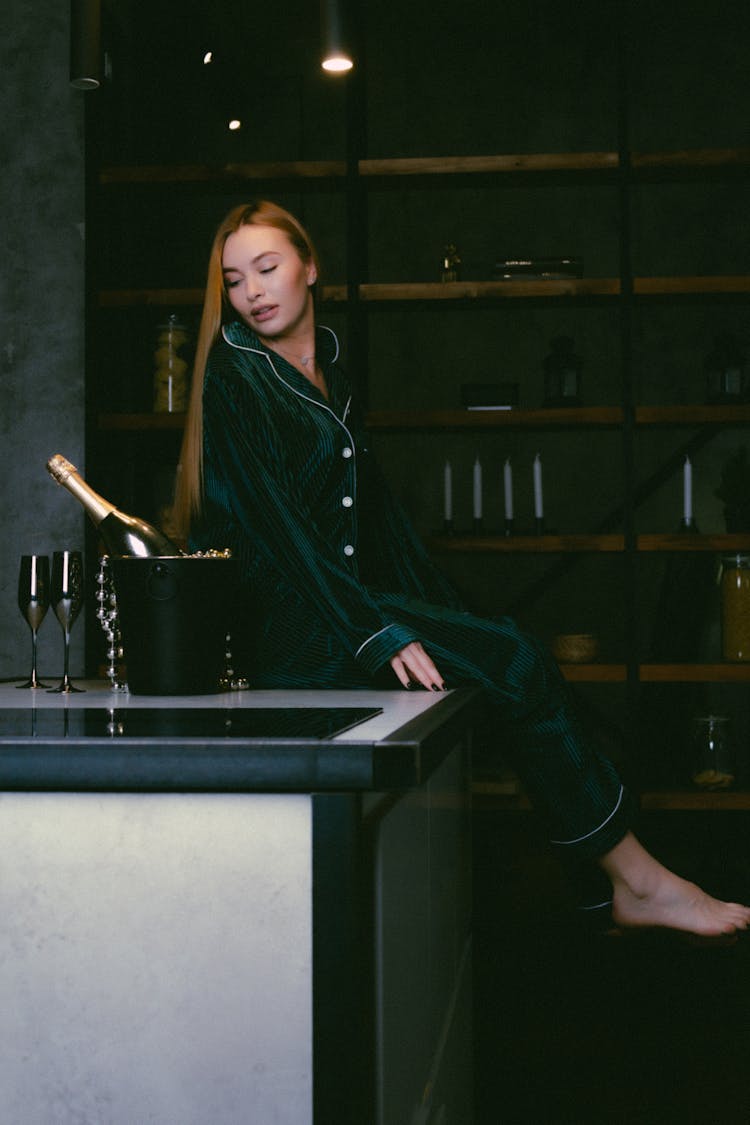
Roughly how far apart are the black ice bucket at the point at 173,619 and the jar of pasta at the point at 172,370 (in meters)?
2.03

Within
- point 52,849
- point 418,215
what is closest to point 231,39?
point 418,215

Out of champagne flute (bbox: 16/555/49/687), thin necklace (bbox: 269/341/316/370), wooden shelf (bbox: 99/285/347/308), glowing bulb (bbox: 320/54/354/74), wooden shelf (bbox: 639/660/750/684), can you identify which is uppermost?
glowing bulb (bbox: 320/54/354/74)

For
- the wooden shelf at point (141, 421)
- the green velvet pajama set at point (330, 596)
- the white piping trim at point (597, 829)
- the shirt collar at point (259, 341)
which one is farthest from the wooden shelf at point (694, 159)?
the white piping trim at point (597, 829)

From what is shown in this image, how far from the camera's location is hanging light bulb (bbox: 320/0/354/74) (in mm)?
1728

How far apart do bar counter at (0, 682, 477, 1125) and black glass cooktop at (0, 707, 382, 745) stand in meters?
0.02

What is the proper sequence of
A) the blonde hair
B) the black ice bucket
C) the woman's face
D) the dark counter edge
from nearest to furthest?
the dark counter edge
the black ice bucket
the blonde hair
the woman's face

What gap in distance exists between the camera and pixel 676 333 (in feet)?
15.5

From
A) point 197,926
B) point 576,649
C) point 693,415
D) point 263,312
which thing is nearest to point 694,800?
point 576,649

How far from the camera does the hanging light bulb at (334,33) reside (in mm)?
1728

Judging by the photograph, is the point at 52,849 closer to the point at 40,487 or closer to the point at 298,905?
the point at 298,905

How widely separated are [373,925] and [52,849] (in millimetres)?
226

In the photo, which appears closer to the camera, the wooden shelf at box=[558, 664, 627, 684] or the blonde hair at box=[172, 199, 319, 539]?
the blonde hair at box=[172, 199, 319, 539]

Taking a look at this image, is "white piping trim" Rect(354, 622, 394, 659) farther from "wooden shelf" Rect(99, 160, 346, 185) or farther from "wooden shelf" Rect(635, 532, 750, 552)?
"wooden shelf" Rect(99, 160, 346, 185)

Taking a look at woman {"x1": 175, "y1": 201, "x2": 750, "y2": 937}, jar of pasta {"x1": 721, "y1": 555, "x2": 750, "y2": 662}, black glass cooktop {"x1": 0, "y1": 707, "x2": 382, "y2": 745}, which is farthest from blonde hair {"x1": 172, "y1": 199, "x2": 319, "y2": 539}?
jar of pasta {"x1": 721, "y1": 555, "x2": 750, "y2": 662}
